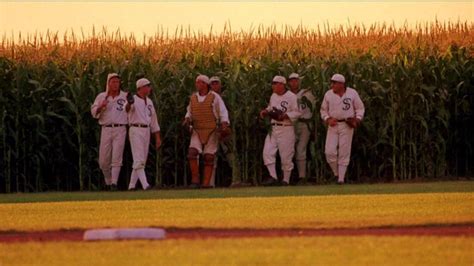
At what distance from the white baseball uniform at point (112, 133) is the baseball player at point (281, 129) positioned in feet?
9.36

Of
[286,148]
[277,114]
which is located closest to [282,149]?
[286,148]

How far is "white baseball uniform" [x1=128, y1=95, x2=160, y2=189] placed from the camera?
27953mm

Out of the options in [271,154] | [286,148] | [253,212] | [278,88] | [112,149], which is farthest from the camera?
[271,154]

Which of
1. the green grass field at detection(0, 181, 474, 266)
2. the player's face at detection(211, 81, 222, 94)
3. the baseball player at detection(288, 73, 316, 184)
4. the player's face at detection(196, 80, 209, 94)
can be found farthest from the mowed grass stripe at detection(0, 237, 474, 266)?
the baseball player at detection(288, 73, 316, 184)

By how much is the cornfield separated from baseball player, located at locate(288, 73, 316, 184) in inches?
9.8

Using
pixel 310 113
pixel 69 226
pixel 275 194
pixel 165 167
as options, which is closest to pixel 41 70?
pixel 165 167

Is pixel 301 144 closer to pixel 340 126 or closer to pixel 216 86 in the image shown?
pixel 340 126

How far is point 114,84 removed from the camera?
28250 mm

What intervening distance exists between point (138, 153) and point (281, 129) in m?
3.19

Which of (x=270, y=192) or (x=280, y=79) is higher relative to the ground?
(x=280, y=79)

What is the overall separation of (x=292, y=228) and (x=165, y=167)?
14.8 m

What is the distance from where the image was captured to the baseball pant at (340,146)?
94.8ft

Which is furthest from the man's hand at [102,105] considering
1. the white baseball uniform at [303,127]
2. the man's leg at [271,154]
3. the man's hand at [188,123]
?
the white baseball uniform at [303,127]

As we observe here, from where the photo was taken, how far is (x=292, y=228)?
15969 mm
